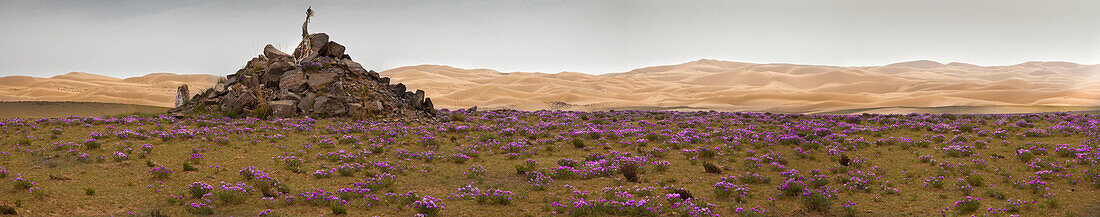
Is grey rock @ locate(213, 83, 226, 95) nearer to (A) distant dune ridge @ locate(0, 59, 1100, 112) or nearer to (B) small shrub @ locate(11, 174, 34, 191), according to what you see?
(B) small shrub @ locate(11, 174, 34, 191)

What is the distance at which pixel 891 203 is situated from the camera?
11242 millimetres

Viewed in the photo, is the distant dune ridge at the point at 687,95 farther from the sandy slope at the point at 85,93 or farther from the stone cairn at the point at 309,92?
the stone cairn at the point at 309,92

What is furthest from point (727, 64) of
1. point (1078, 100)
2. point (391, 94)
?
point (391, 94)

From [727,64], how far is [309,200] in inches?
7734

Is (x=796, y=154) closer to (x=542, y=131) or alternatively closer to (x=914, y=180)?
(x=914, y=180)

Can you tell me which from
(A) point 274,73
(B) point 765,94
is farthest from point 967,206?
(B) point 765,94

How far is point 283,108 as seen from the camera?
79.1 ft

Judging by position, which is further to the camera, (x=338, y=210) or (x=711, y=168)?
(x=711, y=168)

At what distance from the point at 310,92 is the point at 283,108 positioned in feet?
5.68

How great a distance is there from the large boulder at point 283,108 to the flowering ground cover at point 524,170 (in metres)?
1.25

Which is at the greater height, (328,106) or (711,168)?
(328,106)

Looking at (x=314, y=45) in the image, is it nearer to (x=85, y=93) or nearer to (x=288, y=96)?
(x=288, y=96)

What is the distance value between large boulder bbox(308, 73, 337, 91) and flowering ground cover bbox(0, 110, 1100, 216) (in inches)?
109

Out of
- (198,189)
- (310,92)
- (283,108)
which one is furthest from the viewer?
(310,92)
